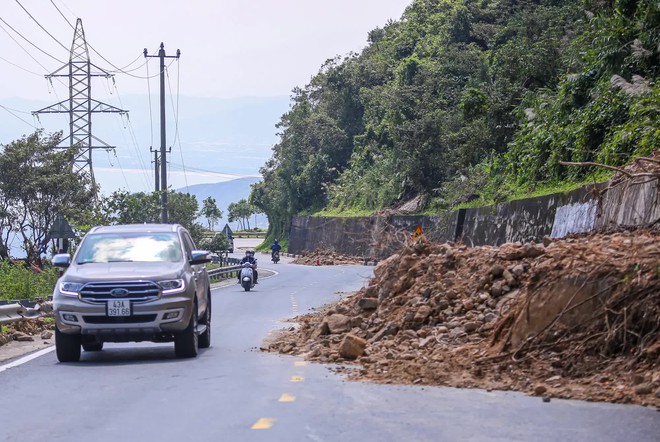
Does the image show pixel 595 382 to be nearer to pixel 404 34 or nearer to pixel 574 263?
pixel 574 263

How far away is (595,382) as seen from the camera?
9953 mm

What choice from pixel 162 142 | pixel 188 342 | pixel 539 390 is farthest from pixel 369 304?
pixel 162 142

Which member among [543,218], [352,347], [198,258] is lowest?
[352,347]

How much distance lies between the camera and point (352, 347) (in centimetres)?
1339

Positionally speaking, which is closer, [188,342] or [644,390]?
[644,390]

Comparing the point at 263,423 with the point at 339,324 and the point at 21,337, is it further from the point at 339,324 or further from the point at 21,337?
the point at 21,337

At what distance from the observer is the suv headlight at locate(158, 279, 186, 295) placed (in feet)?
45.6

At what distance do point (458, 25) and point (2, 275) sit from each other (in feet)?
158

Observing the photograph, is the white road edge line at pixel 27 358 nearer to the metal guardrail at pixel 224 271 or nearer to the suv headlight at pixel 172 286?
the suv headlight at pixel 172 286

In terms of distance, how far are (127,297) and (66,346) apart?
1182 millimetres

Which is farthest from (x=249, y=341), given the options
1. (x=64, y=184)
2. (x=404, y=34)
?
(x=404, y=34)

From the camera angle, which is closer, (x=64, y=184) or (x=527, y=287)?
(x=527, y=287)

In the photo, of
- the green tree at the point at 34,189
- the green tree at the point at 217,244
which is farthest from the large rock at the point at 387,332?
the green tree at the point at 217,244

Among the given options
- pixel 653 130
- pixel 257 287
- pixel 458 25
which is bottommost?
pixel 257 287
